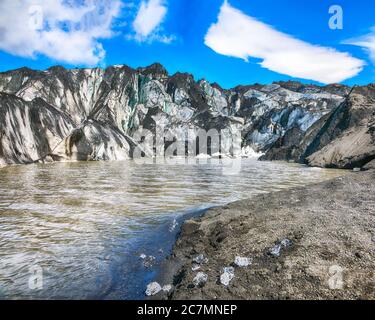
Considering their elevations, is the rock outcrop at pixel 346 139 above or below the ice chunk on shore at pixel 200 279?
above

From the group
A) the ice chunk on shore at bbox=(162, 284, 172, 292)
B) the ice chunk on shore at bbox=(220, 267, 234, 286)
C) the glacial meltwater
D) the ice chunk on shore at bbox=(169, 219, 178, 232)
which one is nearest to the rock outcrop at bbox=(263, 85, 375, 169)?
the glacial meltwater

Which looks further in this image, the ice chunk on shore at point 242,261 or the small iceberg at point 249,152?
the small iceberg at point 249,152

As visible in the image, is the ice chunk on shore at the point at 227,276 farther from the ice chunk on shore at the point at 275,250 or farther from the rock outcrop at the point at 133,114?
the rock outcrop at the point at 133,114

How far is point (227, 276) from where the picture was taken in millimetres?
4492

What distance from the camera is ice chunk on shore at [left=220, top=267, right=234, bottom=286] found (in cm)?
435

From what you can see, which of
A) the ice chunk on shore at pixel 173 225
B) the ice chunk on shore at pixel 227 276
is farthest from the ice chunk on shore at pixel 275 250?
the ice chunk on shore at pixel 173 225

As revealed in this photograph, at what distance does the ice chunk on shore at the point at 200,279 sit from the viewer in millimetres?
4382

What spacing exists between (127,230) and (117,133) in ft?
179

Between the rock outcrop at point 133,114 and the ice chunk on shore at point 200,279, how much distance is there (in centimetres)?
2455

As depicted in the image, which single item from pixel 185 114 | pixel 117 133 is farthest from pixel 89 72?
pixel 117 133

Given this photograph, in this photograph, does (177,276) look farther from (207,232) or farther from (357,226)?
(357,226)

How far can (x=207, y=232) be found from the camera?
264 inches

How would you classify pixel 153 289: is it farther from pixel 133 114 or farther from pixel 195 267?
pixel 133 114

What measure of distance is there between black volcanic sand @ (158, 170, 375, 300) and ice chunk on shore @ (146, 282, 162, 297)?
130 mm
